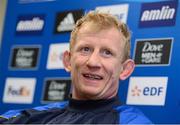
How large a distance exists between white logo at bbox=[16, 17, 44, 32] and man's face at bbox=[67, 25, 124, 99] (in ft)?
2.41

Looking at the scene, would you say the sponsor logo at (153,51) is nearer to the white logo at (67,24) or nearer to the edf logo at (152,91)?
the edf logo at (152,91)

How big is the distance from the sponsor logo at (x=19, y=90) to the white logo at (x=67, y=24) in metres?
0.28

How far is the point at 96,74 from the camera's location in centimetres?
154

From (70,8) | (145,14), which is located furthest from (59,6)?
(145,14)

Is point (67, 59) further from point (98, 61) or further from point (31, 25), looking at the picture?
point (31, 25)

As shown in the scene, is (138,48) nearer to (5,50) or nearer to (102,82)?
(102,82)

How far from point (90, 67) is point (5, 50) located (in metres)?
0.96

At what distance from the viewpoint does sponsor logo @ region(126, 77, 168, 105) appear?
1821 millimetres

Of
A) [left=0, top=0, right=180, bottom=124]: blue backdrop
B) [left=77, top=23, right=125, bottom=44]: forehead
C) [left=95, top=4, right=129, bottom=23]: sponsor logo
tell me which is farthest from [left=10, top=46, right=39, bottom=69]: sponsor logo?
[left=77, top=23, right=125, bottom=44]: forehead

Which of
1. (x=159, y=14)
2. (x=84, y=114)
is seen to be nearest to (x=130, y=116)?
(x=84, y=114)

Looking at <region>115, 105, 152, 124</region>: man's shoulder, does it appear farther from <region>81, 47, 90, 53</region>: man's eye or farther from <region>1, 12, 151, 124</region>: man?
<region>81, 47, 90, 53</region>: man's eye

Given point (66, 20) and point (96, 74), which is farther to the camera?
point (66, 20)

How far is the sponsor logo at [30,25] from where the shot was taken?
229 cm

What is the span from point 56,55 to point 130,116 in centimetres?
76
